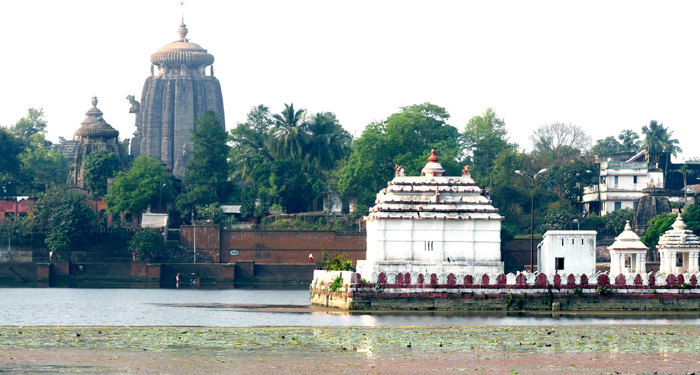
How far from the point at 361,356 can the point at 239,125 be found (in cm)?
9013

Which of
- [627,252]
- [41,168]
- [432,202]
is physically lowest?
[627,252]

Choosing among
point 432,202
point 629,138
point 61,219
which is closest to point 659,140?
point 629,138

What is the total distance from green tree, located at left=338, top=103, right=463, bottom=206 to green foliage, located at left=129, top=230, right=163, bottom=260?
15.6 m

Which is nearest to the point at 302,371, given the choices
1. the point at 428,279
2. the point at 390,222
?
the point at 428,279

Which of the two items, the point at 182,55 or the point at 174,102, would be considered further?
the point at 182,55

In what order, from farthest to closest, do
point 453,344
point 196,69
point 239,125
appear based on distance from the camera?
point 196,69, point 239,125, point 453,344

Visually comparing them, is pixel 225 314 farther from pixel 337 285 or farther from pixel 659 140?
pixel 659 140

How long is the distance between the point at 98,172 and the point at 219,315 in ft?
214

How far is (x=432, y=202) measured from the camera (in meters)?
60.5

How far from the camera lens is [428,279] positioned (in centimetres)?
5625

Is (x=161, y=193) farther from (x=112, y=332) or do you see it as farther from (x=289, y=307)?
(x=112, y=332)

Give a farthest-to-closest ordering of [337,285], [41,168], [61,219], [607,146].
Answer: [607,146]
[41,168]
[61,219]
[337,285]

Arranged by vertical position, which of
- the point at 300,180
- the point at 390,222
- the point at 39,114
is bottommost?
the point at 390,222

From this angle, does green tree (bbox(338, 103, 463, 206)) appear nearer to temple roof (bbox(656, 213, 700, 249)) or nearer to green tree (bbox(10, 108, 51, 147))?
temple roof (bbox(656, 213, 700, 249))
